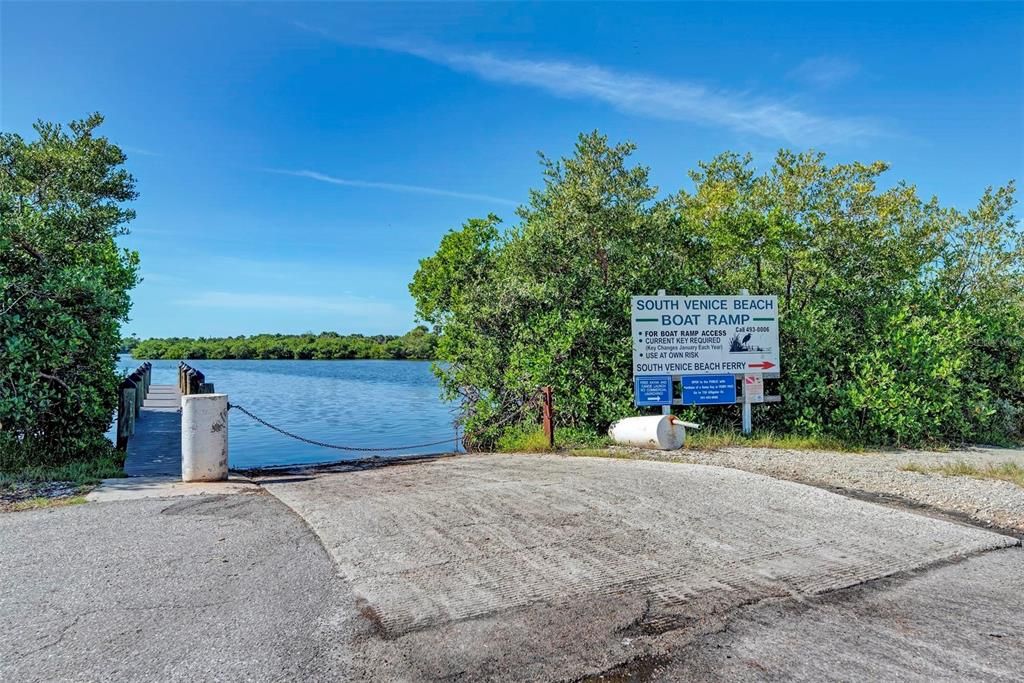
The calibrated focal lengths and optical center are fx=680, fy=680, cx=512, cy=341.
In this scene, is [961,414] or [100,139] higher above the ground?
[100,139]

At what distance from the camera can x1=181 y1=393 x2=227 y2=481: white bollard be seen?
794 centimetres

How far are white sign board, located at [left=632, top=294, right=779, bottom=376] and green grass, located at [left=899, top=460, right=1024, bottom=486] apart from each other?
3.62 m

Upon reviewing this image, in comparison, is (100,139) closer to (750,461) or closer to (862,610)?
(750,461)

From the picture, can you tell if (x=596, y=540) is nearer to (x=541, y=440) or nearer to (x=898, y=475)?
(x=898, y=475)

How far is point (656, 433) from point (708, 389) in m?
2.32

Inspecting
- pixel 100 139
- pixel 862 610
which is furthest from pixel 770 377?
pixel 100 139

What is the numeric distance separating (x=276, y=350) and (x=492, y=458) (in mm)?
100812

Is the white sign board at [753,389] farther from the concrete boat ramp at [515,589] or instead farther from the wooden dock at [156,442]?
the wooden dock at [156,442]

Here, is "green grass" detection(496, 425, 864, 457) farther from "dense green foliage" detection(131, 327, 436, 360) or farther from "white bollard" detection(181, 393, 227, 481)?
"dense green foliage" detection(131, 327, 436, 360)

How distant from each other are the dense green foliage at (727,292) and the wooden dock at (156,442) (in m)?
5.60

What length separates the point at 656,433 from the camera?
35.3 feet

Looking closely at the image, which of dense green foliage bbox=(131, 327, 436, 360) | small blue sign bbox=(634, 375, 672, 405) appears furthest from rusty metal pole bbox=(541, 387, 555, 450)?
dense green foliage bbox=(131, 327, 436, 360)

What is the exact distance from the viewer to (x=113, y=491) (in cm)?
721

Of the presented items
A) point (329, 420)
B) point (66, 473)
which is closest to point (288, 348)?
point (329, 420)
